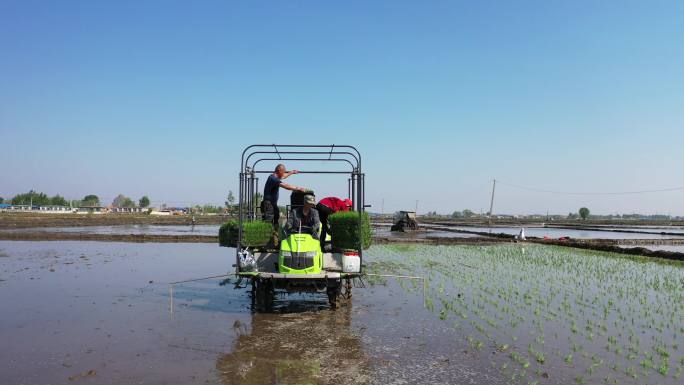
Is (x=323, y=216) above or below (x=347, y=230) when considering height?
above

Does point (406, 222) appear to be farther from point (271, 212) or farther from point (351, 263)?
point (351, 263)

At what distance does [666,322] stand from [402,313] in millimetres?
5011

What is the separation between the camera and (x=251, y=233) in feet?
31.7

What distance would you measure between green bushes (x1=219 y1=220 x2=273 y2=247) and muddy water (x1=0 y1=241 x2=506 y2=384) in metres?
1.41

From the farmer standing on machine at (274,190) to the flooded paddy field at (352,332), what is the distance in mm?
1995

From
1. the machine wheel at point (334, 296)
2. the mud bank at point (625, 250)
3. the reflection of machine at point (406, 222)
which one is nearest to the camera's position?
the machine wheel at point (334, 296)

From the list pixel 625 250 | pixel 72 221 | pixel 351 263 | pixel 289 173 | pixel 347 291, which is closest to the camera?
pixel 351 263

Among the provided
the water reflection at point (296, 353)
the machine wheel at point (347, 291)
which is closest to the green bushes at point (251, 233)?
the water reflection at point (296, 353)

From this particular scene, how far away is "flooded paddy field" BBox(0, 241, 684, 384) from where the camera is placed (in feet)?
19.5

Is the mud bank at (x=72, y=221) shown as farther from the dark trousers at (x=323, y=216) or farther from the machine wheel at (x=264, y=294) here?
the machine wheel at (x=264, y=294)

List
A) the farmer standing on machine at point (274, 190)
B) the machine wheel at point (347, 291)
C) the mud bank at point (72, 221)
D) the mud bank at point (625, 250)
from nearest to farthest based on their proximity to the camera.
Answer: the farmer standing on machine at point (274, 190)
the machine wheel at point (347, 291)
the mud bank at point (625, 250)
the mud bank at point (72, 221)

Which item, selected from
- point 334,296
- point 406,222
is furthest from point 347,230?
point 406,222

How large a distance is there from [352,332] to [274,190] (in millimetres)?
3821

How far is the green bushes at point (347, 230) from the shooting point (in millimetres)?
9516
